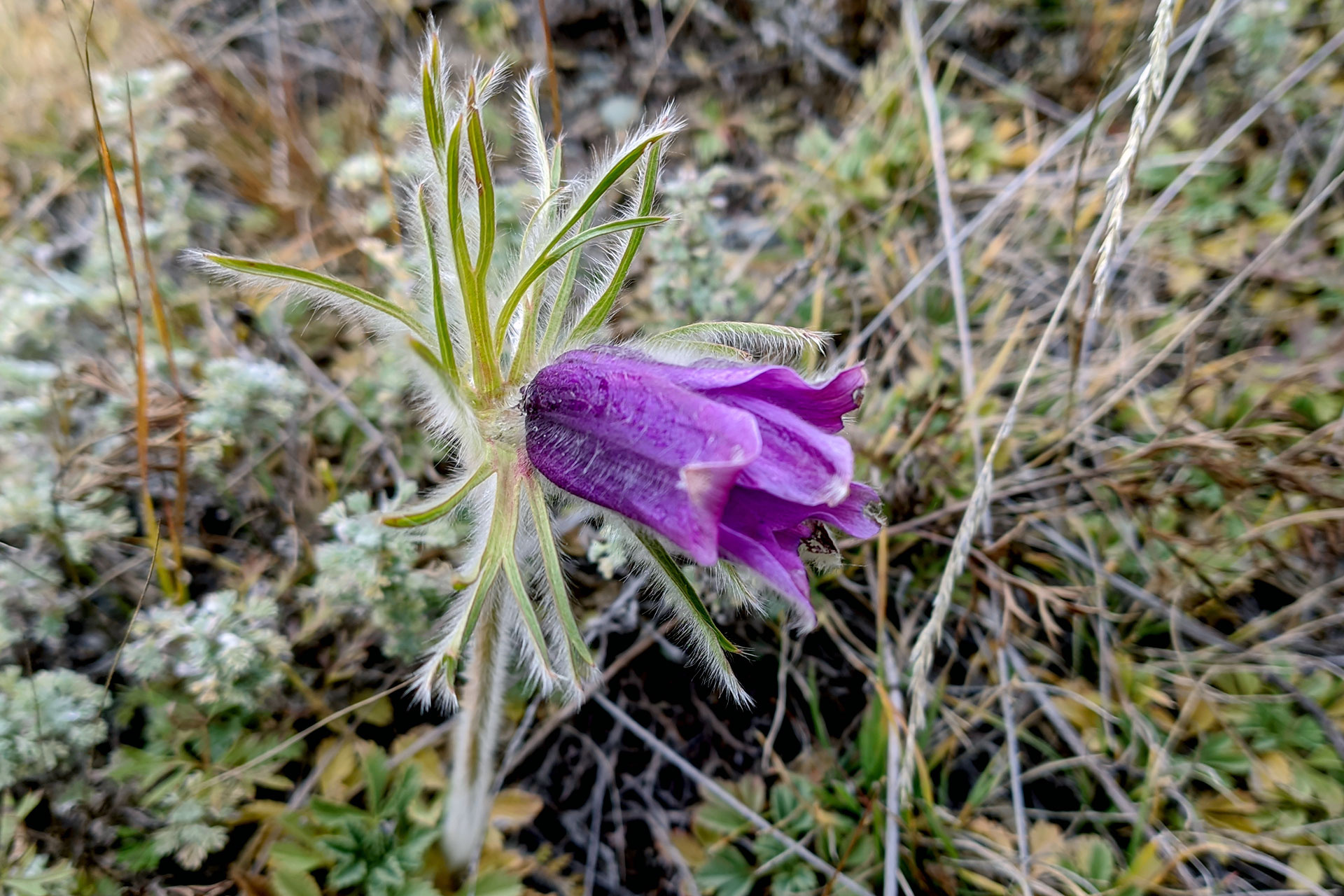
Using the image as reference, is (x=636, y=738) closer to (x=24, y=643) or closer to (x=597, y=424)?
(x=597, y=424)

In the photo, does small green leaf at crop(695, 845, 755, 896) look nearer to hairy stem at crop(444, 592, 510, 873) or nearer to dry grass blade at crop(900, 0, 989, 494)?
hairy stem at crop(444, 592, 510, 873)

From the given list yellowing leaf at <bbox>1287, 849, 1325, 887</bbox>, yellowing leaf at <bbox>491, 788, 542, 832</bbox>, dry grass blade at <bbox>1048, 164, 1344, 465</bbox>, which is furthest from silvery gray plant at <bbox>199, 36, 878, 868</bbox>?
yellowing leaf at <bbox>1287, 849, 1325, 887</bbox>

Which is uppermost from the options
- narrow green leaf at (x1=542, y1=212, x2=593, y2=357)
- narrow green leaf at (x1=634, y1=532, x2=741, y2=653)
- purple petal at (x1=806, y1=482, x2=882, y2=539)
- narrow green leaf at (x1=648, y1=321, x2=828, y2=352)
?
narrow green leaf at (x1=542, y1=212, x2=593, y2=357)

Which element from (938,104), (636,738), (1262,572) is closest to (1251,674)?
(1262,572)

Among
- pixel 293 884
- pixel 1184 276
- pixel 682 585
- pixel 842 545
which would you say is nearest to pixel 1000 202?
pixel 1184 276

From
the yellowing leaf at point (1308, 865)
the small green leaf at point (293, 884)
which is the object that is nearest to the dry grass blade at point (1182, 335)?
the yellowing leaf at point (1308, 865)
